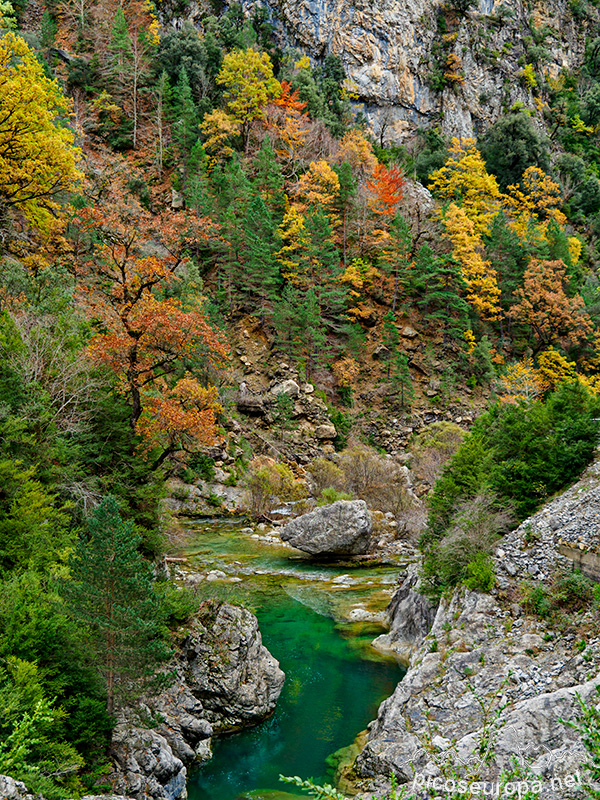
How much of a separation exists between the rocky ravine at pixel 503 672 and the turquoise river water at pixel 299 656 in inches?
73.9

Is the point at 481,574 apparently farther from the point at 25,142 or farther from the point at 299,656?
the point at 25,142

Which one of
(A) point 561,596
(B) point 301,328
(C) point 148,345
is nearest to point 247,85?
(B) point 301,328

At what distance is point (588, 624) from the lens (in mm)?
11359

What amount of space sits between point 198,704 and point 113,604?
4.81 metres

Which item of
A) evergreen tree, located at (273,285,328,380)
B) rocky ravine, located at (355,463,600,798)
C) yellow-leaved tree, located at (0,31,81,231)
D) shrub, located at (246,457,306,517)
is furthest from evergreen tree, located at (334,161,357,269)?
rocky ravine, located at (355,463,600,798)

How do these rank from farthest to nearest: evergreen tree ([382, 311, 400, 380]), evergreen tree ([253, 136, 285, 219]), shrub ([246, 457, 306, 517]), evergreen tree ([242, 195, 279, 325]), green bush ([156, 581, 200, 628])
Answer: evergreen tree ([253, 136, 285, 219]) < evergreen tree ([382, 311, 400, 380]) < evergreen tree ([242, 195, 279, 325]) < shrub ([246, 457, 306, 517]) < green bush ([156, 581, 200, 628])

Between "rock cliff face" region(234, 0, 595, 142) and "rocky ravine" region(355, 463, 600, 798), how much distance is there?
55.0 m

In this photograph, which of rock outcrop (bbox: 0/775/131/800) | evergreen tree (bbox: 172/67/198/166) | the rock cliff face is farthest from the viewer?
the rock cliff face

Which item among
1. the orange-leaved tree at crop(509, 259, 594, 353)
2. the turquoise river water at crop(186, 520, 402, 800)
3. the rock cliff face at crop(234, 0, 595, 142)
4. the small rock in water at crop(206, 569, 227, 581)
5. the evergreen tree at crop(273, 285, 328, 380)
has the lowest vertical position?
the turquoise river water at crop(186, 520, 402, 800)

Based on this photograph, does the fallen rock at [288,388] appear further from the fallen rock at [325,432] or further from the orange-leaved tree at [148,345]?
the orange-leaved tree at [148,345]

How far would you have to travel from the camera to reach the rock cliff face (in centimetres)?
5612

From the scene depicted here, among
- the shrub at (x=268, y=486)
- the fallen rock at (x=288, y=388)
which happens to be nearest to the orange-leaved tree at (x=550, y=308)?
the fallen rock at (x=288, y=388)

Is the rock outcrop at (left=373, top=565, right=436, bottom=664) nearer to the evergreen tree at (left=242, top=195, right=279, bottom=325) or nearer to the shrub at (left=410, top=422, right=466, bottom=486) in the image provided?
the shrub at (left=410, top=422, right=466, bottom=486)

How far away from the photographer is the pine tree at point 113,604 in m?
10.0
